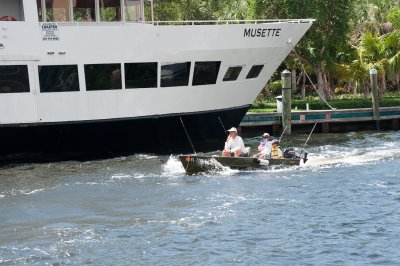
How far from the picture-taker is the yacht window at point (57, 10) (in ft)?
85.7

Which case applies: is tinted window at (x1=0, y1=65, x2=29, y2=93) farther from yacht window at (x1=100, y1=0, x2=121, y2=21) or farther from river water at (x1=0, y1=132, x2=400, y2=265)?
yacht window at (x1=100, y1=0, x2=121, y2=21)

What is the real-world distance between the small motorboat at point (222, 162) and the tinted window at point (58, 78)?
4405 mm

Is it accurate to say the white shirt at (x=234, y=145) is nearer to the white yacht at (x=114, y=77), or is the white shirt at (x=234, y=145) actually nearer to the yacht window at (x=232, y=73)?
the white yacht at (x=114, y=77)

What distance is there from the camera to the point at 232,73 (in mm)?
28109

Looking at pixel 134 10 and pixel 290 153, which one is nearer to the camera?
pixel 290 153

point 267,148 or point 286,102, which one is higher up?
point 286,102

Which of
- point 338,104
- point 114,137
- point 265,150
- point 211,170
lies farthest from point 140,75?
point 338,104

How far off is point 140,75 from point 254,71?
13.8 ft

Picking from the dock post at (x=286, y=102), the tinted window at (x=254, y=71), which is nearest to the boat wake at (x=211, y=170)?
the tinted window at (x=254, y=71)

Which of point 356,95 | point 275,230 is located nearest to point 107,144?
point 275,230

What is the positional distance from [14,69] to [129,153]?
15.1 ft

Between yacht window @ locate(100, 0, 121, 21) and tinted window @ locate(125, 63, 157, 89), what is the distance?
174cm

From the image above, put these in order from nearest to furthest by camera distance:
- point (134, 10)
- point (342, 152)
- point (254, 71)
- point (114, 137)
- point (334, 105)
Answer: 1. point (114, 137)
2. point (134, 10)
3. point (254, 71)
4. point (342, 152)
5. point (334, 105)

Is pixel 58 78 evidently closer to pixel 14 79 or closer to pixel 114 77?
pixel 14 79
